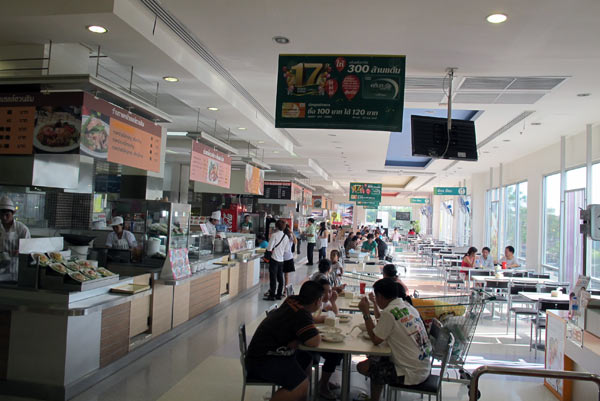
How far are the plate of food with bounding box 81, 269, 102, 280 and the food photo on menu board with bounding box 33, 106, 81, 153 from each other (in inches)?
48.9

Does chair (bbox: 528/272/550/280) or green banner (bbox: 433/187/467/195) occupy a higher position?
green banner (bbox: 433/187/467/195)

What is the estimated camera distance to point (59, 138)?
13.2 feet

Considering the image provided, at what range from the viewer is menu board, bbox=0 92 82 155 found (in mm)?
3990

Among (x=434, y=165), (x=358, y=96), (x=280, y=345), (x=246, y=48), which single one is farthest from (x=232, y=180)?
(x=434, y=165)

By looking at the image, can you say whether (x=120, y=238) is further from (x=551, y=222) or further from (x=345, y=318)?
(x=551, y=222)

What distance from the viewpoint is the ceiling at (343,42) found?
151 inches

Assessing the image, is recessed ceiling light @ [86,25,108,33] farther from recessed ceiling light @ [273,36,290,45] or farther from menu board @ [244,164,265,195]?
menu board @ [244,164,265,195]

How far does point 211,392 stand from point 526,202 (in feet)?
36.4

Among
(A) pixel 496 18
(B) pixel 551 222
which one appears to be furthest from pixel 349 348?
(B) pixel 551 222

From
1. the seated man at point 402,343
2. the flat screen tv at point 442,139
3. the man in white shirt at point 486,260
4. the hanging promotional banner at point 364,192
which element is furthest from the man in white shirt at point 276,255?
the hanging promotional banner at point 364,192

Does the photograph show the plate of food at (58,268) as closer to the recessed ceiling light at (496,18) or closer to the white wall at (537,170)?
the recessed ceiling light at (496,18)

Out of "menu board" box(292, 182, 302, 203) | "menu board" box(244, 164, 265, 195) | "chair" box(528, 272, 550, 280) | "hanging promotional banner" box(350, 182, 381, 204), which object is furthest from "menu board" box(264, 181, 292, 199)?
"chair" box(528, 272, 550, 280)

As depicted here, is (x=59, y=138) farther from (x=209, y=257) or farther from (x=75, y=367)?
(x=209, y=257)

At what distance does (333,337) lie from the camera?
11.8 feet
